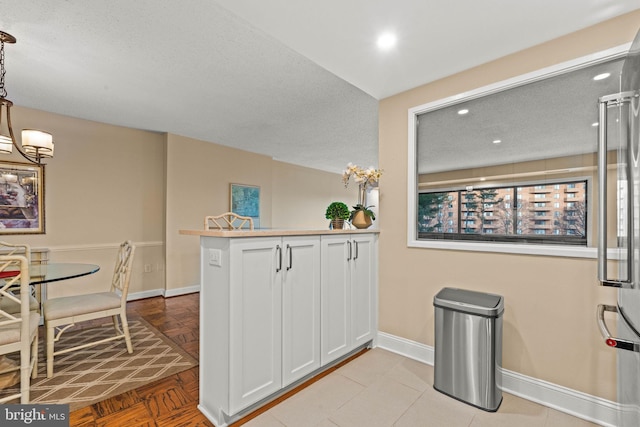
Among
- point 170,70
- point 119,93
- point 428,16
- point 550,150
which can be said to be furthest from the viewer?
point 119,93

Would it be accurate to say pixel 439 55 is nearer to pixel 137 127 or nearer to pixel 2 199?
pixel 137 127

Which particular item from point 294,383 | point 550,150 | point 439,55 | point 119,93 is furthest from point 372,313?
point 119,93

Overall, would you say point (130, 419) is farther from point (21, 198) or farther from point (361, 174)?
point (21, 198)

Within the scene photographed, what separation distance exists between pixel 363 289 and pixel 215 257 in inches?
56.8

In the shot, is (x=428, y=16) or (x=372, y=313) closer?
(x=428, y=16)

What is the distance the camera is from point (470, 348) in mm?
1858

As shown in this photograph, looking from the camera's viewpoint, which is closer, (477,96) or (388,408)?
(388,408)

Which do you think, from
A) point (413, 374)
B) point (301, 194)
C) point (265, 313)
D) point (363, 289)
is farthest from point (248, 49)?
point (301, 194)

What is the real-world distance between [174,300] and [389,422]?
3.76m

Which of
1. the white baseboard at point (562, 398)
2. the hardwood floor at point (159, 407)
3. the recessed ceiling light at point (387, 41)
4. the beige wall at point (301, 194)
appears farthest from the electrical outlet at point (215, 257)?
the beige wall at point (301, 194)

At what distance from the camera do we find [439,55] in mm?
2076

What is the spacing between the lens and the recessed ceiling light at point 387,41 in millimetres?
1869

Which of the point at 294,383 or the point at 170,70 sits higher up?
the point at 170,70

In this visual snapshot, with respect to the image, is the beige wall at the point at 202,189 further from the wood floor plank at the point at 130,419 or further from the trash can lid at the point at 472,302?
the trash can lid at the point at 472,302
